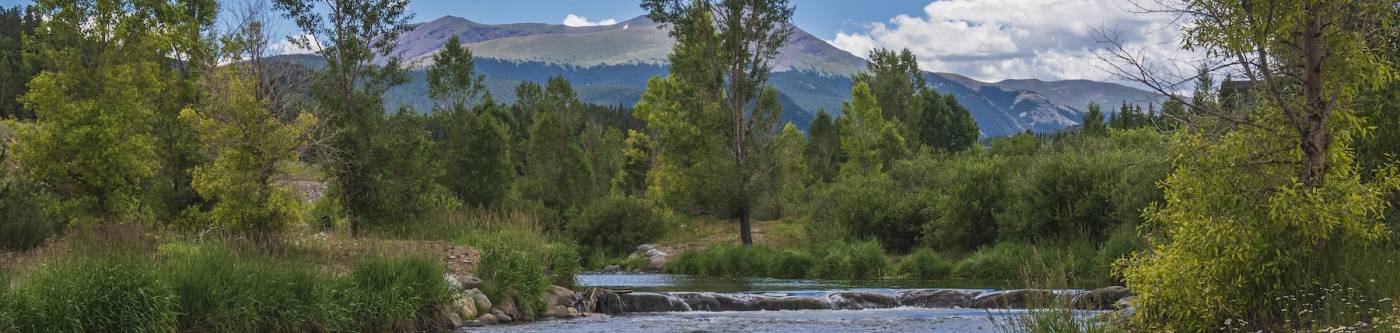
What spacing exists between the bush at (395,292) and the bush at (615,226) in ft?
82.7

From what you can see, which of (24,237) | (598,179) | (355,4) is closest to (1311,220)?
(24,237)

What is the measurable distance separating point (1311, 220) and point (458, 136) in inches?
1563

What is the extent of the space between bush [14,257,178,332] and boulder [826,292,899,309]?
1265 cm

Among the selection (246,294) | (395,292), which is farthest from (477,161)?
(246,294)

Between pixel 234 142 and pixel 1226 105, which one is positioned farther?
pixel 234 142

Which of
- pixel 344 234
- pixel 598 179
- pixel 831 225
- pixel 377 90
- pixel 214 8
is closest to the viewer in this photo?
pixel 344 234

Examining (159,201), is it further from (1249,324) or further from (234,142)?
(1249,324)

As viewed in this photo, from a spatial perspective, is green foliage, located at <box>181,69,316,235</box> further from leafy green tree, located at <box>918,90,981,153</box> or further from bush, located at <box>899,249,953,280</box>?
leafy green tree, located at <box>918,90,981,153</box>

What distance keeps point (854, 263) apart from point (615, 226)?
501 inches

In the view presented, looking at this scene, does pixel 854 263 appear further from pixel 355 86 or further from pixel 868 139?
pixel 868 139

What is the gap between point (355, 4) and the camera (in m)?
26.8

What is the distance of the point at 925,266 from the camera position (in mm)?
30641

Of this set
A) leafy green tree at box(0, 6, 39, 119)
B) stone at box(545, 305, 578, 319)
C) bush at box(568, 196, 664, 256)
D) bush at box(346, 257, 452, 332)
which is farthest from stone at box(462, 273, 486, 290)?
leafy green tree at box(0, 6, 39, 119)

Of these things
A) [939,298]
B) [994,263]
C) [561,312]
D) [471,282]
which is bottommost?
[994,263]
